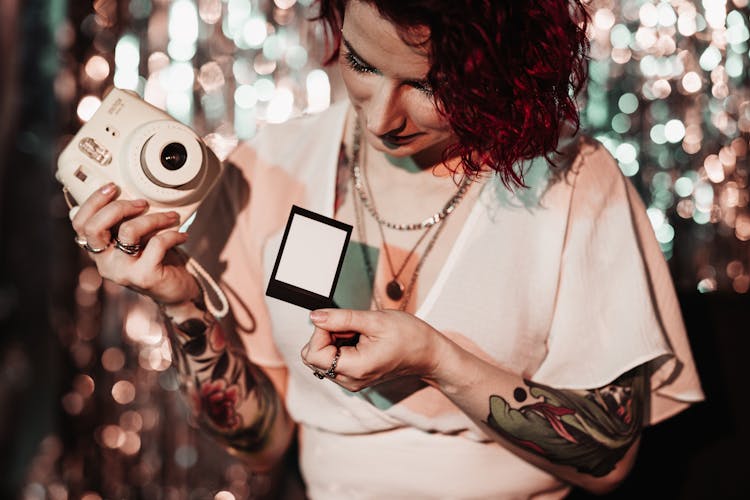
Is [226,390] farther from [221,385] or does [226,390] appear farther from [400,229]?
[400,229]

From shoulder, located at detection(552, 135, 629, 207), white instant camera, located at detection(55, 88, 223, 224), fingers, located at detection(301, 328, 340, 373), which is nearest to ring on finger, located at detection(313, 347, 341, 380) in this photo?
fingers, located at detection(301, 328, 340, 373)

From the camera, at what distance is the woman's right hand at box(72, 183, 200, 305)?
70cm

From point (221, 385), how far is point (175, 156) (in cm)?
29

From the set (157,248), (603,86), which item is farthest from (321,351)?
(603,86)

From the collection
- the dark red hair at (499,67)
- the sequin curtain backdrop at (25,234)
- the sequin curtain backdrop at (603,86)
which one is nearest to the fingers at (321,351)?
the dark red hair at (499,67)

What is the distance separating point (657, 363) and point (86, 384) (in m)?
1.02

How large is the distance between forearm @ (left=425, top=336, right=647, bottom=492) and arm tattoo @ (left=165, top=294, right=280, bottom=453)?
0.84ft

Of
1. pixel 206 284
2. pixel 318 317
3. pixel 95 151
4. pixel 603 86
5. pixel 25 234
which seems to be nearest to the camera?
pixel 318 317

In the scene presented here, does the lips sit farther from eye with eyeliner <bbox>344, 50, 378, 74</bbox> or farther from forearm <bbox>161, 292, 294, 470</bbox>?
forearm <bbox>161, 292, 294, 470</bbox>

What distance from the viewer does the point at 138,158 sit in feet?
2.39

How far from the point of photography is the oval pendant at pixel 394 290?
0.84 meters

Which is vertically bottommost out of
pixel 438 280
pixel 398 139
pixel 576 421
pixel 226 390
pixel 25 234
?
pixel 25 234

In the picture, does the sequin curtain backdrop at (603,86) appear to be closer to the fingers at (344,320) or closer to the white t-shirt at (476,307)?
the white t-shirt at (476,307)

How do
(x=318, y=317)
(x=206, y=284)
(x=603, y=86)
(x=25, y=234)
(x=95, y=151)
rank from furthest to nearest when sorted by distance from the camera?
(x=25, y=234), (x=603, y=86), (x=206, y=284), (x=95, y=151), (x=318, y=317)
